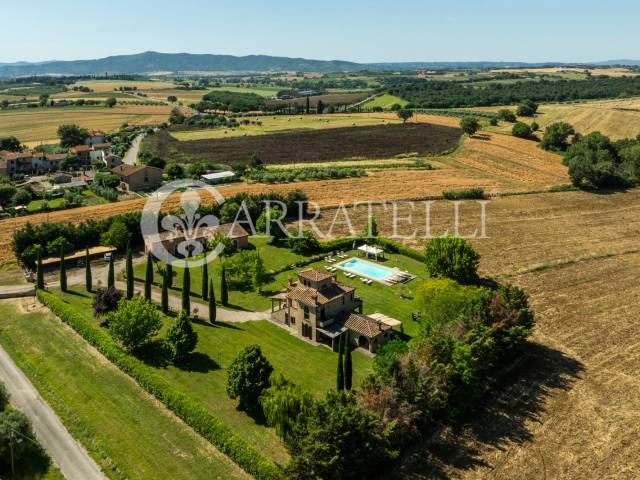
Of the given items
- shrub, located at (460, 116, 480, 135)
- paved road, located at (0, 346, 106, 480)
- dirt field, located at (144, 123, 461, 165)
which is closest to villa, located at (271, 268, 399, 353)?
paved road, located at (0, 346, 106, 480)

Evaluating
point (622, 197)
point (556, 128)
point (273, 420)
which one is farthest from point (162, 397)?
point (556, 128)

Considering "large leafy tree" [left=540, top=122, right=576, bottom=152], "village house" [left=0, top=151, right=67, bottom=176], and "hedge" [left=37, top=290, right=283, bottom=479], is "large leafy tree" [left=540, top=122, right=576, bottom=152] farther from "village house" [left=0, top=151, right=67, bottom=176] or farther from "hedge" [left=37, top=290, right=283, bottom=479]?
"hedge" [left=37, top=290, right=283, bottom=479]

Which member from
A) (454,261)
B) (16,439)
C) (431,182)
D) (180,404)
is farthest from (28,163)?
(454,261)

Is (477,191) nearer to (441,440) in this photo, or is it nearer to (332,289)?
(332,289)

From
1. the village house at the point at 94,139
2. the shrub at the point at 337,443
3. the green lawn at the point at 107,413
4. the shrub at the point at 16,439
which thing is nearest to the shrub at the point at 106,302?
the green lawn at the point at 107,413

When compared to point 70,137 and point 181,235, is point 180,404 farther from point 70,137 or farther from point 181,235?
point 70,137

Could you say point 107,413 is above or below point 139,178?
below

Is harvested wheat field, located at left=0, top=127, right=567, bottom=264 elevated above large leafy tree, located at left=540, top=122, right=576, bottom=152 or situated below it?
below
